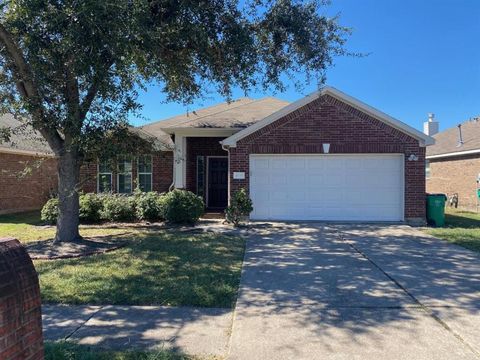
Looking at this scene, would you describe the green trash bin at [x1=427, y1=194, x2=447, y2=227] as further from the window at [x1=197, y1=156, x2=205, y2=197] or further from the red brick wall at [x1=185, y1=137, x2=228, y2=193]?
the window at [x1=197, y1=156, x2=205, y2=197]

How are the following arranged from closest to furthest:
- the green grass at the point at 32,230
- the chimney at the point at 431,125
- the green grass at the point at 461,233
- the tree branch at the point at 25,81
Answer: the tree branch at the point at 25,81, the green grass at the point at 461,233, the green grass at the point at 32,230, the chimney at the point at 431,125

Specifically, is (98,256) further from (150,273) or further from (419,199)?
(419,199)

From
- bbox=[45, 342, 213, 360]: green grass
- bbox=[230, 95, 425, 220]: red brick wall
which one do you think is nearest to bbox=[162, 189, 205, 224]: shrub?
bbox=[230, 95, 425, 220]: red brick wall

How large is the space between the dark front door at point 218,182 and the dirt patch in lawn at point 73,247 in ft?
23.0

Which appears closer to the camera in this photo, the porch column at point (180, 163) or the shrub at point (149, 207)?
the shrub at point (149, 207)

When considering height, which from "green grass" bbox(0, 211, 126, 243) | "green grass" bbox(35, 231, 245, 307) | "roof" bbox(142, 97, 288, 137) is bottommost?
"green grass" bbox(35, 231, 245, 307)

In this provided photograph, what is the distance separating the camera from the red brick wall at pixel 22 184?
16641mm

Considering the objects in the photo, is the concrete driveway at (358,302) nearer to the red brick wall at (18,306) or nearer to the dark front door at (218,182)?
the red brick wall at (18,306)

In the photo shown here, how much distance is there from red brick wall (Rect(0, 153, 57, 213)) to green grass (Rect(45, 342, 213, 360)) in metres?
12.4

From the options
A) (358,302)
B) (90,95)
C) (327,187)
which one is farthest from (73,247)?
(327,187)

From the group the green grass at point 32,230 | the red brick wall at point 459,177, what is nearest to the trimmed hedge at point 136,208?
the green grass at point 32,230

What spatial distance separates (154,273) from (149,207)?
21.8ft

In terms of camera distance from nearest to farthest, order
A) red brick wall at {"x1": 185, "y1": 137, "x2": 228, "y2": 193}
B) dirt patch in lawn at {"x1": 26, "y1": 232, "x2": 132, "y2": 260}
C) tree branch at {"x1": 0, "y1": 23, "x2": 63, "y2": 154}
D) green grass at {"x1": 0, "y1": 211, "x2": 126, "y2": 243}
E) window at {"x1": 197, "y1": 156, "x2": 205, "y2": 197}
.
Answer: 1. tree branch at {"x1": 0, "y1": 23, "x2": 63, "y2": 154}
2. dirt patch in lawn at {"x1": 26, "y1": 232, "x2": 132, "y2": 260}
3. green grass at {"x1": 0, "y1": 211, "x2": 126, "y2": 243}
4. red brick wall at {"x1": 185, "y1": 137, "x2": 228, "y2": 193}
5. window at {"x1": 197, "y1": 156, "x2": 205, "y2": 197}

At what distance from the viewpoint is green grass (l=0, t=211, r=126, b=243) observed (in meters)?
11.2
